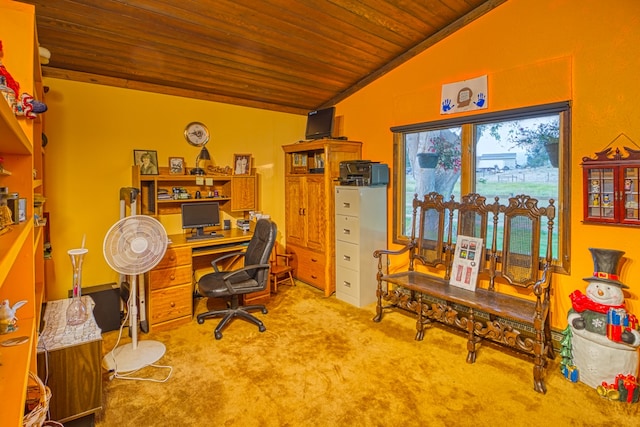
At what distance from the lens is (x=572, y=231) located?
2.78 meters

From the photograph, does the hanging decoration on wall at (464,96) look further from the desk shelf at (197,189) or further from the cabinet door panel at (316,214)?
the desk shelf at (197,189)

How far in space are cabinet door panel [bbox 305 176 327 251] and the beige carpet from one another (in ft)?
4.23

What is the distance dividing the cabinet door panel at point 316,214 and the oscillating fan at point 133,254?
1955mm

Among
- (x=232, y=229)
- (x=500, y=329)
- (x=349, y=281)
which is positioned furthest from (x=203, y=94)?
(x=500, y=329)

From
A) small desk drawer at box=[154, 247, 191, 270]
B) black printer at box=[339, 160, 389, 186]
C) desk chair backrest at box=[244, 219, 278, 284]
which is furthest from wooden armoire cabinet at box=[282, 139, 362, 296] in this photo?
small desk drawer at box=[154, 247, 191, 270]

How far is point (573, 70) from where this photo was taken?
2.71 meters

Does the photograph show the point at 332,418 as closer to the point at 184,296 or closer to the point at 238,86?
the point at 184,296

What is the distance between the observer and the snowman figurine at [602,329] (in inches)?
89.9

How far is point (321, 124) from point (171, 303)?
2656 mm

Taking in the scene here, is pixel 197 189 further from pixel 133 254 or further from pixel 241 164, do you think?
pixel 133 254

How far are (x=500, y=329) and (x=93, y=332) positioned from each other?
277cm

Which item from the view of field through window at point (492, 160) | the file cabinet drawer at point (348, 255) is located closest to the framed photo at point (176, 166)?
the file cabinet drawer at point (348, 255)

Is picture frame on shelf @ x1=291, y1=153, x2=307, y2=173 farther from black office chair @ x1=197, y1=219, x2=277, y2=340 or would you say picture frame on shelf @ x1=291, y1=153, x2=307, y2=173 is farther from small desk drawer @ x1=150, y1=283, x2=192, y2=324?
small desk drawer @ x1=150, y1=283, x2=192, y2=324

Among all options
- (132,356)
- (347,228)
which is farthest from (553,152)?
(132,356)
